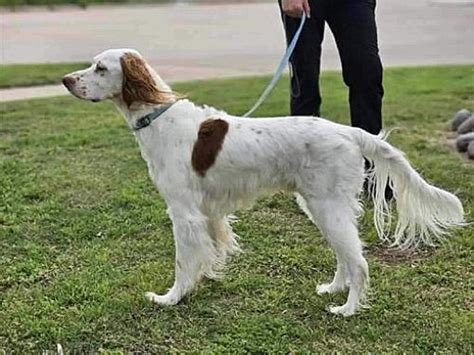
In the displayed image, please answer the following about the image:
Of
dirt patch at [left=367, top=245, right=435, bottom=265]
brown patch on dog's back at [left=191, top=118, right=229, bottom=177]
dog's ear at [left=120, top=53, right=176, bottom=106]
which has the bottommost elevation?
dirt patch at [left=367, top=245, right=435, bottom=265]

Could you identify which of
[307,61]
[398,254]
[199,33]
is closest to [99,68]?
[307,61]

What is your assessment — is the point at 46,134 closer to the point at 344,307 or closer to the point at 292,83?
the point at 292,83

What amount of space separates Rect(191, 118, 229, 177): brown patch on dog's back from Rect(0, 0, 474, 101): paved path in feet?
20.5

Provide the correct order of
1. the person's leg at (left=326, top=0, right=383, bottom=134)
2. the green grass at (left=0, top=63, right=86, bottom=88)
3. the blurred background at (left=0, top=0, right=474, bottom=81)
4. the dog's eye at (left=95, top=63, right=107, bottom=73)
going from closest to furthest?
the dog's eye at (left=95, top=63, right=107, bottom=73) → the person's leg at (left=326, top=0, right=383, bottom=134) → the green grass at (left=0, top=63, right=86, bottom=88) → the blurred background at (left=0, top=0, right=474, bottom=81)

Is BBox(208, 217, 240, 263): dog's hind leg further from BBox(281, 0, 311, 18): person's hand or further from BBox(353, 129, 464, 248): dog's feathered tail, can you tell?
BBox(281, 0, 311, 18): person's hand

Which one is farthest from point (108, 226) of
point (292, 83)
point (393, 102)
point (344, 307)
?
point (393, 102)

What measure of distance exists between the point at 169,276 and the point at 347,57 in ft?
5.54

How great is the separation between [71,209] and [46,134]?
7.43 ft

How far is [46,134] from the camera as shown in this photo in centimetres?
736

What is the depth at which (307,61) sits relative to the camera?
480cm

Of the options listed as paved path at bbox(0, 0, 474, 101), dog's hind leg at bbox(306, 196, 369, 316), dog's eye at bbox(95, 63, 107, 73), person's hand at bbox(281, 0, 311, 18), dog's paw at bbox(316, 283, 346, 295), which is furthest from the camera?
paved path at bbox(0, 0, 474, 101)

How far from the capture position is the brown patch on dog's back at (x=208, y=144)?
3.71 meters

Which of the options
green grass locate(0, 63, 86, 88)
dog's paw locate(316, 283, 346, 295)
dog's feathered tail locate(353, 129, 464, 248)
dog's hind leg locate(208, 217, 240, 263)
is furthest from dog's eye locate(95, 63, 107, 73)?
green grass locate(0, 63, 86, 88)

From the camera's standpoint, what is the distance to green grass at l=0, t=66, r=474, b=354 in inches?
137
